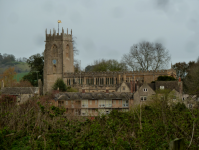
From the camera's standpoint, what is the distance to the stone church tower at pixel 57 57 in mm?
67188

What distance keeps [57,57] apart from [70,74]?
5.28m

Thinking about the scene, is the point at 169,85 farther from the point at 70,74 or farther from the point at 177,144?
the point at 177,144

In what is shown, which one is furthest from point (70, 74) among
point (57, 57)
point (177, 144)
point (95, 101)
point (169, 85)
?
point (177, 144)

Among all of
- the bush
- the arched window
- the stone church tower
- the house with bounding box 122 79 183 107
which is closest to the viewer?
the house with bounding box 122 79 183 107

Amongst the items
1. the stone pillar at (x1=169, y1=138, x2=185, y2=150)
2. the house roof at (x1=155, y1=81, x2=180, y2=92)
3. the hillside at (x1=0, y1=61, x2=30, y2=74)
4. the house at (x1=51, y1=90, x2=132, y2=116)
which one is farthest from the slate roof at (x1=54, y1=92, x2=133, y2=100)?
the hillside at (x1=0, y1=61, x2=30, y2=74)

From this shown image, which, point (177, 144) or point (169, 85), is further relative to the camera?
point (169, 85)

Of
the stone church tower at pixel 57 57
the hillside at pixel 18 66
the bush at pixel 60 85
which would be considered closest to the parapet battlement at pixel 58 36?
the stone church tower at pixel 57 57

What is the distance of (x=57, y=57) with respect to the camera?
68250 millimetres

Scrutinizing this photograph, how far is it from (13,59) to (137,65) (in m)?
122

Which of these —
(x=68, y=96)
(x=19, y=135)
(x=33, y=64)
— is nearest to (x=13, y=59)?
(x=33, y=64)

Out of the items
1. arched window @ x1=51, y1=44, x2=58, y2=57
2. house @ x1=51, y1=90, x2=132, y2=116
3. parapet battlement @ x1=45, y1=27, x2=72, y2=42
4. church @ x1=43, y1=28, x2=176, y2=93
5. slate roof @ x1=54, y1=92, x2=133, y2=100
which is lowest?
house @ x1=51, y1=90, x2=132, y2=116

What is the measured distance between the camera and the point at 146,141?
14250 millimetres

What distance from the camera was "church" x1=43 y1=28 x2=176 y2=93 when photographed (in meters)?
62.4

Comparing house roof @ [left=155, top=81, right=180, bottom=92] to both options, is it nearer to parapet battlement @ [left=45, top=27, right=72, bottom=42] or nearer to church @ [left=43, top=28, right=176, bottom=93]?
church @ [left=43, top=28, right=176, bottom=93]
